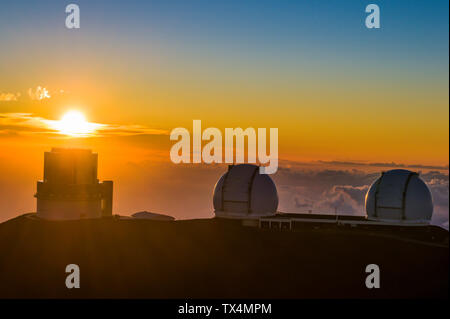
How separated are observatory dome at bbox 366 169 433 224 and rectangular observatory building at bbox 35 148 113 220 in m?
26.6

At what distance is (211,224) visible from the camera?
5525cm

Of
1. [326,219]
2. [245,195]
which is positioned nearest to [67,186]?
[245,195]

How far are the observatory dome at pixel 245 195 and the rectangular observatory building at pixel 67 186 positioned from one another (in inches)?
475

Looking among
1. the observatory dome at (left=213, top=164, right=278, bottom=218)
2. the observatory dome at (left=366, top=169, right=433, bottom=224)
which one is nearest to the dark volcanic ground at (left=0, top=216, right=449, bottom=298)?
the observatory dome at (left=213, top=164, right=278, bottom=218)

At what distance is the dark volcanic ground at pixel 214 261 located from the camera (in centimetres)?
4356

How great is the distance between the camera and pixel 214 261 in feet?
156

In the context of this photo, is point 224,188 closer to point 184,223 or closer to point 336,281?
point 184,223

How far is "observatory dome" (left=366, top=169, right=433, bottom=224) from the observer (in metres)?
54.9

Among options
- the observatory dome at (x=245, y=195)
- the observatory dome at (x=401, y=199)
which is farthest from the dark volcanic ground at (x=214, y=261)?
the observatory dome at (x=401, y=199)

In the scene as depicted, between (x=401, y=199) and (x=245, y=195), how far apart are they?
1410cm

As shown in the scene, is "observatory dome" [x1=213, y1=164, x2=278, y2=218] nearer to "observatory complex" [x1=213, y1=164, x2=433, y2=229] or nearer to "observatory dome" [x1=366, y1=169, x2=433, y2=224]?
"observatory complex" [x1=213, y1=164, x2=433, y2=229]

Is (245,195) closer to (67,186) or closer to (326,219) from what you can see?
(326,219)

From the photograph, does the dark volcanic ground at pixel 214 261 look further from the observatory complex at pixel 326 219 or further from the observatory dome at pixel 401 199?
the observatory dome at pixel 401 199
